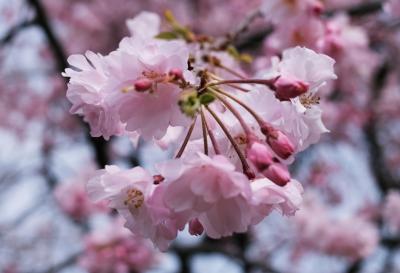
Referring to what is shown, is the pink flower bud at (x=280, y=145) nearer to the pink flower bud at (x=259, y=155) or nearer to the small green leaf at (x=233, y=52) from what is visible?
the pink flower bud at (x=259, y=155)

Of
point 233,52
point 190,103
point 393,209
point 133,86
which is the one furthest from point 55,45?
point 190,103

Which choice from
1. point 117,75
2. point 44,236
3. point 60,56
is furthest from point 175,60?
point 44,236

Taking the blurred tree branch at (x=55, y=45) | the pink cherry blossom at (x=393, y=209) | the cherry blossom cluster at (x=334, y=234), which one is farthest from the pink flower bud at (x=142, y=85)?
the pink cherry blossom at (x=393, y=209)

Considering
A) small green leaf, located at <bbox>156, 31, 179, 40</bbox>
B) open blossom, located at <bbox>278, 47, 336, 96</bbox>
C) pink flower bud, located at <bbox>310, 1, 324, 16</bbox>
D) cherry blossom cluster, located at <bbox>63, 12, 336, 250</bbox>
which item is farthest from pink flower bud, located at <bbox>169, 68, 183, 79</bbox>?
pink flower bud, located at <bbox>310, 1, 324, 16</bbox>

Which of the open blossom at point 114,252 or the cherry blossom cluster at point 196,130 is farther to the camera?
the open blossom at point 114,252

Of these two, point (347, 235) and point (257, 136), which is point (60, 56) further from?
point (257, 136)

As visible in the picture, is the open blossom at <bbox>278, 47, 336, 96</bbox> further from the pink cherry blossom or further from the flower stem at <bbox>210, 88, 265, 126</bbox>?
the pink cherry blossom
